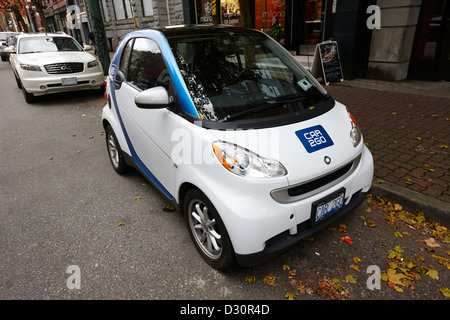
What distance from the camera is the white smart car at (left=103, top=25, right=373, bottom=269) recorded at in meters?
2.04

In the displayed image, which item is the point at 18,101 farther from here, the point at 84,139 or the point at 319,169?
the point at 319,169

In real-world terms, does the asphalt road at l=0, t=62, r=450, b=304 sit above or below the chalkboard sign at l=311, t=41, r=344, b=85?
below

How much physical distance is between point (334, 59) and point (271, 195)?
23.3 feet

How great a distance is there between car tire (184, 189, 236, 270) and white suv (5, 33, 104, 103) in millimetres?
6899

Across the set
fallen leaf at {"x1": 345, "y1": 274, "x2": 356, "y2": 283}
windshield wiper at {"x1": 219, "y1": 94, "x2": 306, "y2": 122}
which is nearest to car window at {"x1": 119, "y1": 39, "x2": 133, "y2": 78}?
windshield wiper at {"x1": 219, "y1": 94, "x2": 306, "y2": 122}

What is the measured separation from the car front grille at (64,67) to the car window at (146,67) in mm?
5510

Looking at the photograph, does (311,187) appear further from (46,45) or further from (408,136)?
(46,45)

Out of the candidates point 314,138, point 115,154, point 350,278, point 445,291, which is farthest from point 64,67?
point 445,291

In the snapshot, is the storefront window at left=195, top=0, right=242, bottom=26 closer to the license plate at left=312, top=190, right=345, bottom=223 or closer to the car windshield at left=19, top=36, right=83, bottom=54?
the car windshield at left=19, top=36, right=83, bottom=54

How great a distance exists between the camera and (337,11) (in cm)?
785

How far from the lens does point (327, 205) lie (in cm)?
224

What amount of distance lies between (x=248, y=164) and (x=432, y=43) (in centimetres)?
775

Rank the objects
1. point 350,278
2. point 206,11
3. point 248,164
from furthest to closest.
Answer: point 206,11
point 350,278
point 248,164

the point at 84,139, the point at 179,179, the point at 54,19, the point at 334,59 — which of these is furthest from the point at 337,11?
the point at 54,19
